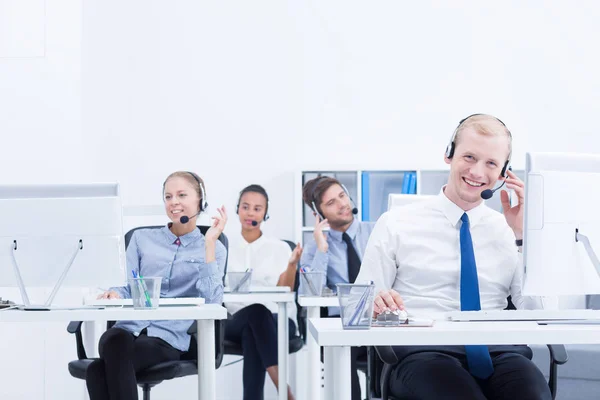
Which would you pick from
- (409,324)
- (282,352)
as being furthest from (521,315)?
(282,352)

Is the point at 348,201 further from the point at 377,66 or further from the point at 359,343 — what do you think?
the point at 359,343

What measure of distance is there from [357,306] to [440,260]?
2.14 ft

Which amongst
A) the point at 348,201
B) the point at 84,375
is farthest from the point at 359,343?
the point at 348,201

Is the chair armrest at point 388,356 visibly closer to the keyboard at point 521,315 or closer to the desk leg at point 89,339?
the keyboard at point 521,315

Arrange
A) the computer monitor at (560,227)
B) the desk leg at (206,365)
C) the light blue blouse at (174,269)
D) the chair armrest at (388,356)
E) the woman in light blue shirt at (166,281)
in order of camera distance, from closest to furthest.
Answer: the computer monitor at (560,227)
the chair armrest at (388,356)
the desk leg at (206,365)
the woman in light blue shirt at (166,281)
the light blue blouse at (174,269)

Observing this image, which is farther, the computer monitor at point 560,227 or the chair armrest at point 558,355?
the chair armrest at point 558,355

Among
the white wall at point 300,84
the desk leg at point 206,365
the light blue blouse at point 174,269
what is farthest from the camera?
the white wall at point 300,84

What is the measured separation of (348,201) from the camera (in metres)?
4.37

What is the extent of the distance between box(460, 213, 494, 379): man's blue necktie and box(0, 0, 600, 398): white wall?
10.5 feet

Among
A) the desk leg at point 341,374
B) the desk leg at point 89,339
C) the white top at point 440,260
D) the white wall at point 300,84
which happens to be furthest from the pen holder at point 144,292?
the white wall at point 300,84

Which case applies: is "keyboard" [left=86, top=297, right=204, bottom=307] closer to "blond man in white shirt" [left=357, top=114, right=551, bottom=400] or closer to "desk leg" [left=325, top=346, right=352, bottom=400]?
"blond man in white shirt" [left=357, top=114, right=551, bottom=400]

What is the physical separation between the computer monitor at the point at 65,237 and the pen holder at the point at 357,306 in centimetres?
94

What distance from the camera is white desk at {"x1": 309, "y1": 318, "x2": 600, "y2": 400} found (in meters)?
1.63

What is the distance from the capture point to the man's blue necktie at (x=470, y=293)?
2051 millimetres
